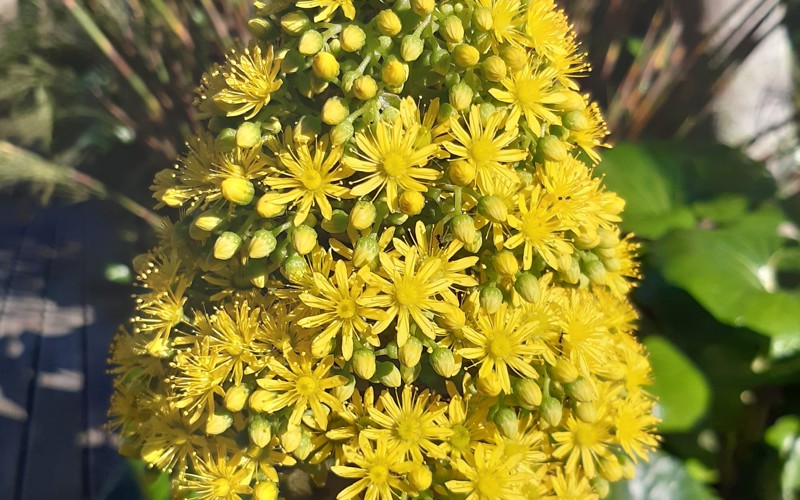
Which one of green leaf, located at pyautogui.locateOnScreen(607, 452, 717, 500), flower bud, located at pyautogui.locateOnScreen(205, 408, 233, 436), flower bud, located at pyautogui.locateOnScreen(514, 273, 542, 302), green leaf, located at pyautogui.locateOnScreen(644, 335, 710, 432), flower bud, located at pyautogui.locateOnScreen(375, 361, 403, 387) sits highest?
flower bud, located at pyautogui.locateOnScreen(514, 273, 542, 302)

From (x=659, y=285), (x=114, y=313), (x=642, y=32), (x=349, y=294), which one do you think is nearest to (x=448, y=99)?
(x=349, y=294)

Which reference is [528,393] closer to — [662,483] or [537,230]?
[537,230]

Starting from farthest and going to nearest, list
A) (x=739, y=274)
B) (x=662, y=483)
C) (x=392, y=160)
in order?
(x=739, y=274), (x=662, y=483), (x=392, y=160)

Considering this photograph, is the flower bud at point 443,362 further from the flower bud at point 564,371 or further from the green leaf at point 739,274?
the green leaf at point 739,274

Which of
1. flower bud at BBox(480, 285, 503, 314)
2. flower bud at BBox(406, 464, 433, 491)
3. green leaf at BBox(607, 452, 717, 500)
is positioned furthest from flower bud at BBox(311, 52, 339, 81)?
green leaf at BBox(607, 452, 717, 500)

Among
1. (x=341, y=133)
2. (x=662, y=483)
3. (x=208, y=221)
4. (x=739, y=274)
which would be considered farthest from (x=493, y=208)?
(x=739, y=274)

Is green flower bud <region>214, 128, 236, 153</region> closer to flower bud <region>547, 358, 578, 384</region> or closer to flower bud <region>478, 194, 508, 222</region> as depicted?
flower bud <region>478, 194, 508, 222</region>
